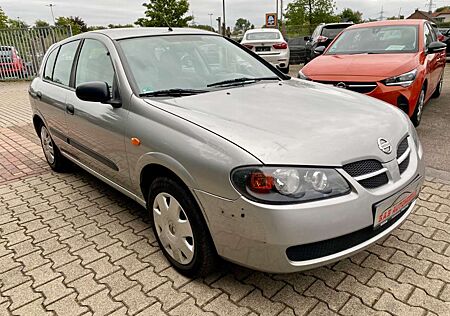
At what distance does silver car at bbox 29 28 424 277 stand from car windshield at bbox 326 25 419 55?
3227 millimetres

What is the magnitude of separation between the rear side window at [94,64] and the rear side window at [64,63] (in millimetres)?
249

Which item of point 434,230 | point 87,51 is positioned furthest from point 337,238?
point 87,51

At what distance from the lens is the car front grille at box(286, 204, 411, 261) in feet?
6.15

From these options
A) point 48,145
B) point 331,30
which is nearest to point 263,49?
point 331,30

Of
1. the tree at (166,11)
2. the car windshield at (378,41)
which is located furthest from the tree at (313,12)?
the car windshield at (378,41)

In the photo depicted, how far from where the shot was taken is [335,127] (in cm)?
216

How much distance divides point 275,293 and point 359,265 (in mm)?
665

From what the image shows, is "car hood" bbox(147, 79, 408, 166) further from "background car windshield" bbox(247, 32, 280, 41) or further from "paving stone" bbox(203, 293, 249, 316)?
"background car windshield" bbox(247, 32, 280, 41)

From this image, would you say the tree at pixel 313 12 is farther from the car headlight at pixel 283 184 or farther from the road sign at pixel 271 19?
the car headlight at pixel 283 184

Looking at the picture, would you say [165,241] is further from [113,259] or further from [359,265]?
[359,265]

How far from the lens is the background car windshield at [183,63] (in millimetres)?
2797

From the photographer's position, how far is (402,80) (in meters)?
4.89

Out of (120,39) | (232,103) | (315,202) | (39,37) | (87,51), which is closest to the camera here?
(315,202)

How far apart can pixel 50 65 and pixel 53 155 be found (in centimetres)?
108
